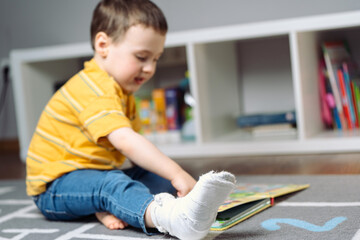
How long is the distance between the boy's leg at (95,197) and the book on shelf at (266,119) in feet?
3.39

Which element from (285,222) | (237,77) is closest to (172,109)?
→ (237,77)

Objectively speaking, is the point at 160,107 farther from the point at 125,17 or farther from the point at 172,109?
the point at 125,17

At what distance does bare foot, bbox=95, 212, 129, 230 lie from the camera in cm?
94

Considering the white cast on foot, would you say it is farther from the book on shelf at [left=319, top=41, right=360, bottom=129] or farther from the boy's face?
the book on shelf at [left=319, top=41, right=360, bottom=129]

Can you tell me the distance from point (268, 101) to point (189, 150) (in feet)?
1.68

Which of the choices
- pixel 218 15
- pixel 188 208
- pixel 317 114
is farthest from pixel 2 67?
pixel 188 208

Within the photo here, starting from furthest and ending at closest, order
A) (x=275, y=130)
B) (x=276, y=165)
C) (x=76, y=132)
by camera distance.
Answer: (x=275, y=130)
(x=276, y=165)
(x=76, y=132)

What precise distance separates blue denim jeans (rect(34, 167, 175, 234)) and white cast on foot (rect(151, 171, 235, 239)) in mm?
64

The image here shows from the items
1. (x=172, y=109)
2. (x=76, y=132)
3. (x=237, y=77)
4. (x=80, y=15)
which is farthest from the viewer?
(x=80, y=15)

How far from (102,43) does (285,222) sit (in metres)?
0.56

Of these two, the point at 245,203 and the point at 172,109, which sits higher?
the point at 172,109

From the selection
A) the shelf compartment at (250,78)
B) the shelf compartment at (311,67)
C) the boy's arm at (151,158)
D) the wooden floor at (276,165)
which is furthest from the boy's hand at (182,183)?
the shelf compartment at (250,78)

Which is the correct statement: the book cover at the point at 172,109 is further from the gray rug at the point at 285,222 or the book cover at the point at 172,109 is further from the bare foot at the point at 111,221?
the bare foot at the point at 111,221

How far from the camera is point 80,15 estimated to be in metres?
2.31
